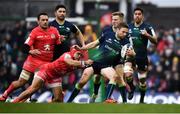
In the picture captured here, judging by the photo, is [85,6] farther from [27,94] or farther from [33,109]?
[33,109]

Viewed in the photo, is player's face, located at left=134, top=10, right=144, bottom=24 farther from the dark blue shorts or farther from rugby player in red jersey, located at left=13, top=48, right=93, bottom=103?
rugby player in red jersey, located at left=13, top=48, right=93, bottom=103

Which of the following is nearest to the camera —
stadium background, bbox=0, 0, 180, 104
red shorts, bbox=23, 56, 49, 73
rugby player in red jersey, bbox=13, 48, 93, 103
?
rugby player in red jersey, bbox=13, 48, 93, 103

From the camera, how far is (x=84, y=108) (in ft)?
54.4

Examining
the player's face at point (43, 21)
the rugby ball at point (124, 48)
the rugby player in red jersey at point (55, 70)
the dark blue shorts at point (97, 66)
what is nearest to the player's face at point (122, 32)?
the rugby ball at point (124, 48)

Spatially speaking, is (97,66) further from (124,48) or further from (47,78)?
(47,78)

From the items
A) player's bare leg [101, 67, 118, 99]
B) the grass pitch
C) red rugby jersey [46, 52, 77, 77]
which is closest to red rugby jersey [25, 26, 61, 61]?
red rugby jersey [46, 52, 77, 77]

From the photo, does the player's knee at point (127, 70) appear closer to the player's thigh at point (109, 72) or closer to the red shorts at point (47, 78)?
the player's thigh at point (109, 72)

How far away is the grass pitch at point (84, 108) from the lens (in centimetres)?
1645

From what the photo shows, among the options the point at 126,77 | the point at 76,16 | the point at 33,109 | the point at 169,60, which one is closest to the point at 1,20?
the point at 76,16

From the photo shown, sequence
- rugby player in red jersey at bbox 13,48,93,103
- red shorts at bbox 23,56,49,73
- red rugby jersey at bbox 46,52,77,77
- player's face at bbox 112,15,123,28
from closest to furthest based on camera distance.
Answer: rugby player in red jersey at bbox 13,48,93,103 < red rugby jersey at bbox 46,52,77,77 < red shorts at bbox 23,56,49,73 < player's face at bbox 112,15,123,28

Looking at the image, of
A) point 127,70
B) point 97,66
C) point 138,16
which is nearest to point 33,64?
point 97,66

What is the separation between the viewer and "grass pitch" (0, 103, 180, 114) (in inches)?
648

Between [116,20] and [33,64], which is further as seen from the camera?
[116,20]

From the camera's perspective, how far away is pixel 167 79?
90.0 ft
